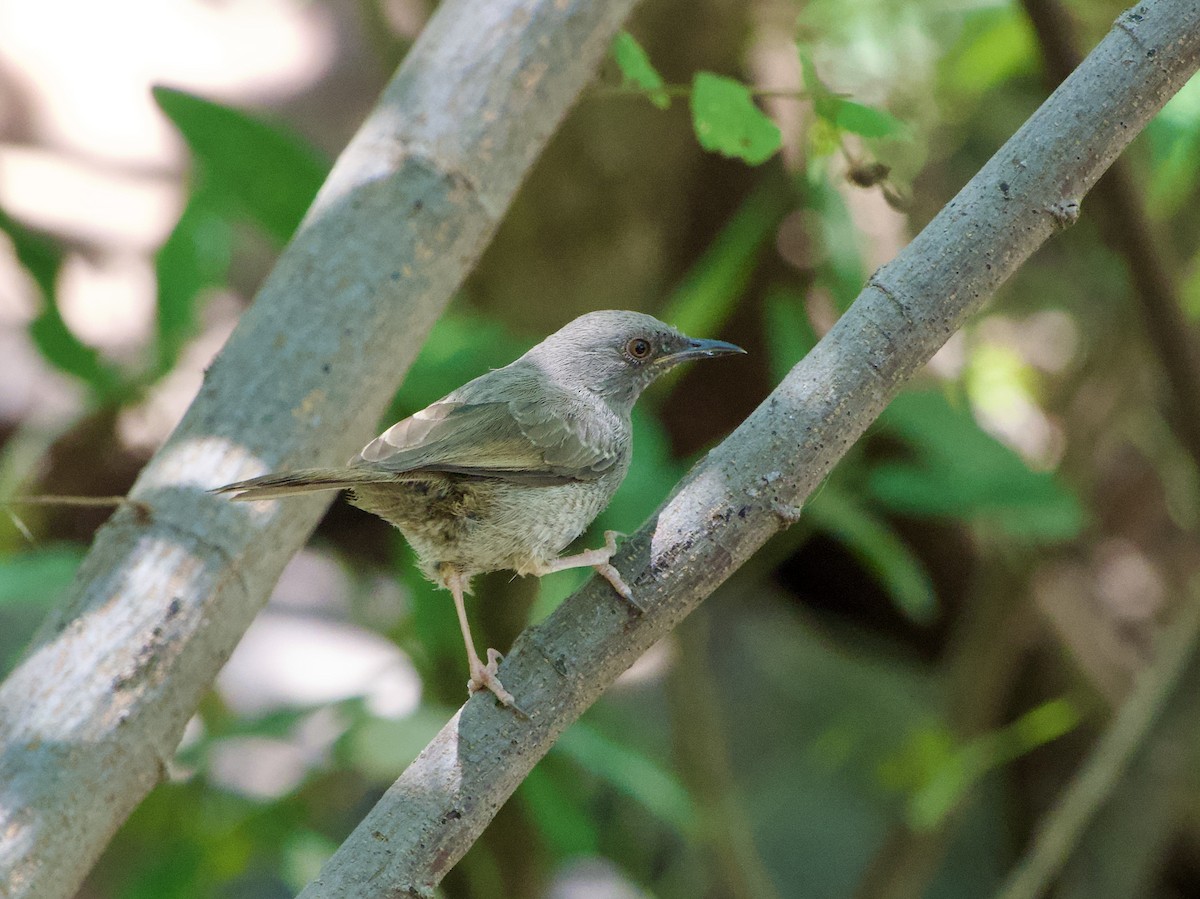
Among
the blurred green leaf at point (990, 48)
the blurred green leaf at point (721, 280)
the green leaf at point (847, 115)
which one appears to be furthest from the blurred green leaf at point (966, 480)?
the green leaf at point (847, 115)

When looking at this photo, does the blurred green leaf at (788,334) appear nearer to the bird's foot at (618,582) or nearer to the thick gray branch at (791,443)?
the thick gray branch at (791,443)

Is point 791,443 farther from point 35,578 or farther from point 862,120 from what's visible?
point 35,578

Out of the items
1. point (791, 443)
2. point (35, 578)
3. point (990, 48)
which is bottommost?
point (35, 578)

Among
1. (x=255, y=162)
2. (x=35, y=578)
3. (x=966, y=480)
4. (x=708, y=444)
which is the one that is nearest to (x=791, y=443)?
(x=255, y=162)

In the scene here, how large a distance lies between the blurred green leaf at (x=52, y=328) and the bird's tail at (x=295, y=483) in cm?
215

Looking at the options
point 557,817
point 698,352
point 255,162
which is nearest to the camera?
point 698,352

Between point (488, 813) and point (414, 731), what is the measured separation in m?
1.86

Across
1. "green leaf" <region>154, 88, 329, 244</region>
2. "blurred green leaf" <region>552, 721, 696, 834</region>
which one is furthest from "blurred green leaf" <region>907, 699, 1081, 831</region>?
"green leaf" <region>154, 88, 329, 244</region>

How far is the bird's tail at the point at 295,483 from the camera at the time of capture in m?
1.68

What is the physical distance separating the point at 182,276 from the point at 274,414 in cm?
166

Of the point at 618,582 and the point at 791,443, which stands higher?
the point at 791,443

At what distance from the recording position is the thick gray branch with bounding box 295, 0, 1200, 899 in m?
1.79

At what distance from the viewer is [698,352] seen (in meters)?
2.37

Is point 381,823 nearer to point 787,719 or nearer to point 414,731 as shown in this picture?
point 414,731
